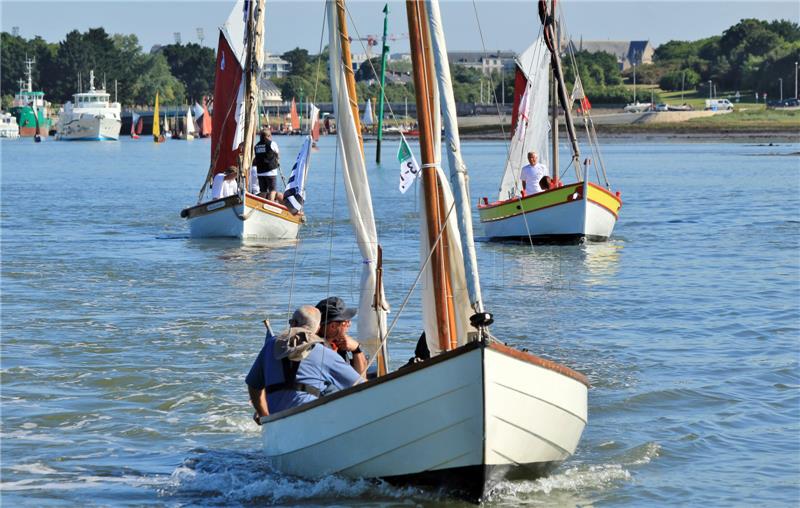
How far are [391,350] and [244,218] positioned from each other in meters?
13.4

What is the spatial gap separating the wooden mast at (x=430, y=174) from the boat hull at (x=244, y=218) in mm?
19493

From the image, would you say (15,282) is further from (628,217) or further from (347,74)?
(628,217)

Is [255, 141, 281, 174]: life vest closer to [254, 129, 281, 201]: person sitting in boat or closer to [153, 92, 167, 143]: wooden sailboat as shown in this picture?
[254, 129, 281, 201]: person sitting in boat

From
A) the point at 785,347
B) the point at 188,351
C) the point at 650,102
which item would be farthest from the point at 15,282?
the point at 650,102

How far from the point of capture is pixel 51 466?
1201 cm

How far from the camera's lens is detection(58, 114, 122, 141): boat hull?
158 metres

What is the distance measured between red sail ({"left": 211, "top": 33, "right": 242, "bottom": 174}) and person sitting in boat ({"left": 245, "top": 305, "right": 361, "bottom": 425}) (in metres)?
21.7

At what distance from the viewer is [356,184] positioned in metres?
11.5

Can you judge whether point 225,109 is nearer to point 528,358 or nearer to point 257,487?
point 257,487

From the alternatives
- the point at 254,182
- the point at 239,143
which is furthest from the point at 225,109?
the point at 254,182

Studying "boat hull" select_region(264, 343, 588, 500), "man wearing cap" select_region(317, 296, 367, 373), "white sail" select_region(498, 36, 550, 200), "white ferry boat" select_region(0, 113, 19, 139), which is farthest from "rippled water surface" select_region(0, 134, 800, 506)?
"white ferry boat" select_region(0, 113, 19, 139)

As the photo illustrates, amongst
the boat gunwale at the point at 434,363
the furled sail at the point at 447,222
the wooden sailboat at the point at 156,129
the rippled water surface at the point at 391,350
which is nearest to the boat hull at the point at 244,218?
the rippled water surface at the point at 391,350

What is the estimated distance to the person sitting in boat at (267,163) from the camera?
97.1ft

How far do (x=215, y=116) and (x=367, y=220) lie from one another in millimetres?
21960
